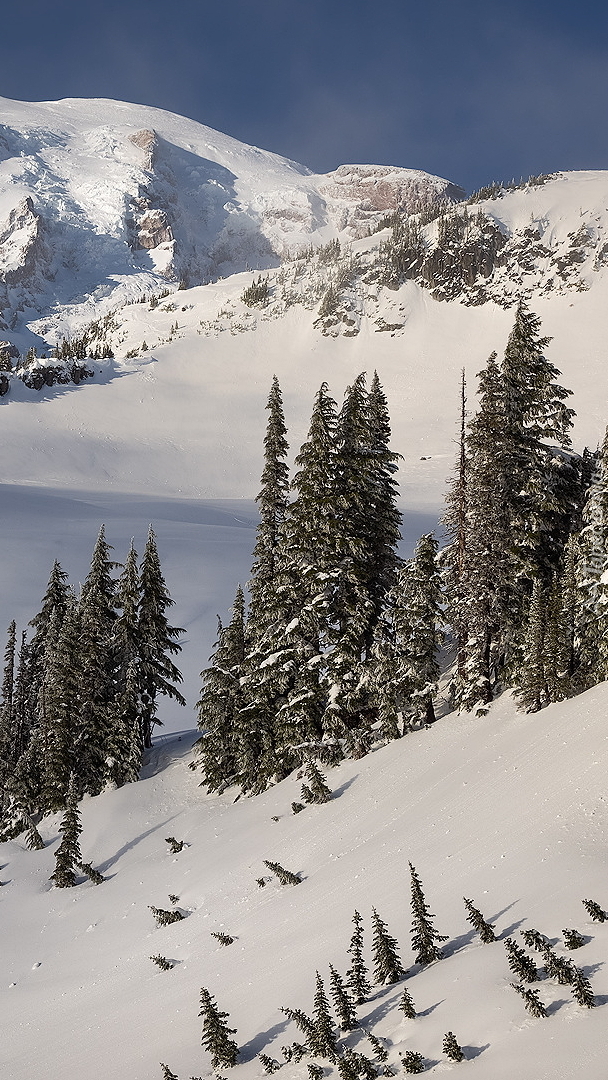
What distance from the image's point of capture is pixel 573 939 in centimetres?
808

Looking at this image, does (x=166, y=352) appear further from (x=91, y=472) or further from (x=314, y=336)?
(x=91, y=472)

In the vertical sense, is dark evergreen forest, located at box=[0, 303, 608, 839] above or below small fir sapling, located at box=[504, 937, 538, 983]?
above

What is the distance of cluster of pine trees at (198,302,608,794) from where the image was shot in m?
20.6

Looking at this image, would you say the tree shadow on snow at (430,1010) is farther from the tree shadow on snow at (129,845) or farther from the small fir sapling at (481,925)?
the tree shadow on snow at (129,845)

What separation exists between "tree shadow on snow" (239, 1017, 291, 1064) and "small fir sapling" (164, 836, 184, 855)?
12.9 meters

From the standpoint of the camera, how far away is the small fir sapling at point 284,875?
14914 millimetres

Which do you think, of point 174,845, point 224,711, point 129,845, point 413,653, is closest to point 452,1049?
point 413,653

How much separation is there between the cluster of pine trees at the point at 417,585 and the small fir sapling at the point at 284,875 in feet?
20.9

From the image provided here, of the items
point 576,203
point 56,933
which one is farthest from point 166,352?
point 56,933

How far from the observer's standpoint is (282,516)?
2841 centimetres

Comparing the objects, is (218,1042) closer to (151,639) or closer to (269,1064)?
(269,1064)

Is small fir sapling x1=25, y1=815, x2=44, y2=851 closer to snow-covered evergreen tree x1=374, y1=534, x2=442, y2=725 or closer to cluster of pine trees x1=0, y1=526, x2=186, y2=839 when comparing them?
cluster of pine trees x1=0, y1=526, x2=186, y2=839

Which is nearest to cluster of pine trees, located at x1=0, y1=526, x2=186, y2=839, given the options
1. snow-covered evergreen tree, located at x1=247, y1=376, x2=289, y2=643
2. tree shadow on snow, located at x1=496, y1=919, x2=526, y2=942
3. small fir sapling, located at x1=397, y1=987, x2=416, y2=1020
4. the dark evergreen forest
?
the dark evergreen forest

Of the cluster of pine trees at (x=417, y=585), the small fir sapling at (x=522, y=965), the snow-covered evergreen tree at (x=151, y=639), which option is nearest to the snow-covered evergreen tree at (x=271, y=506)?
the cluster of pine trees at (x=417, y=585)
